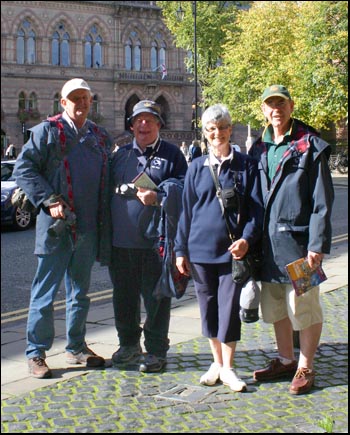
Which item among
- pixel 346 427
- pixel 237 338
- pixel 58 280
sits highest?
pixel 58 280

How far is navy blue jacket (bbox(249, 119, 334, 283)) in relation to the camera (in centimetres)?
487

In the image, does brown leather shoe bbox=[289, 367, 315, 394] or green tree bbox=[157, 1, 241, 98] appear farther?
green tree bbox=[157, 1, 241, 98]

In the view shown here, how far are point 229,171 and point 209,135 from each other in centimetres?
30

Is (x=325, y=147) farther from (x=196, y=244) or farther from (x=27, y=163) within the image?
(x=27, y=163)

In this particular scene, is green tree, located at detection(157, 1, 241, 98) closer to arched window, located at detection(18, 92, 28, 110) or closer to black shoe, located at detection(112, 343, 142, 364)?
arched window, located at detection(18, 92, 28, 110)

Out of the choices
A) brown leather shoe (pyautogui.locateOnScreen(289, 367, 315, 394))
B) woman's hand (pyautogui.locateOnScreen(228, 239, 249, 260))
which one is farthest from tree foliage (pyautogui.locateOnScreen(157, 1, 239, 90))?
brown leather shoe (pyautogui.locateOnScreen(289, 367, 315, 394))

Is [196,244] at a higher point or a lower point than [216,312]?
higher

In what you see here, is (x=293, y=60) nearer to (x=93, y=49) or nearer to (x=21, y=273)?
(x=21, y=273)

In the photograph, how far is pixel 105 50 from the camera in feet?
191

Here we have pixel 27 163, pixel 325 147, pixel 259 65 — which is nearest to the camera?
pixel 325 147

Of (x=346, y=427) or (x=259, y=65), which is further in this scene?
(x=259, y=65)

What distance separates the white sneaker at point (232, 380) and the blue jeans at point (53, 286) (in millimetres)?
1255

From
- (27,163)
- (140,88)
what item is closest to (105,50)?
(140,88)

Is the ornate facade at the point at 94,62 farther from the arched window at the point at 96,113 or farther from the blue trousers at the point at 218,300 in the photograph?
the blue trousers at the point at 218,300
